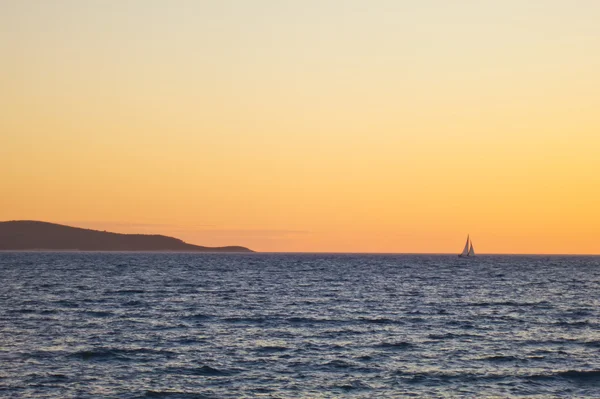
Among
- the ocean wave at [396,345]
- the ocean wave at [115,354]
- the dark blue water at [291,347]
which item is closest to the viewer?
the dark blue water at [291,347]

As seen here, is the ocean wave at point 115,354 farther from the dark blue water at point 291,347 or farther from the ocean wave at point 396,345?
the ocean wave at point 396,345

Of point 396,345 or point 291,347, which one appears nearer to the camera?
point 291,347

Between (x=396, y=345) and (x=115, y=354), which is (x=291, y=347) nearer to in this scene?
(x=396, y=345)

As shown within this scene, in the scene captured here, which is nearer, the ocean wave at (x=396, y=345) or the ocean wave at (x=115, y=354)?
the ocean wave at (x=115, y=354)

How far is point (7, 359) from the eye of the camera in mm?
34125

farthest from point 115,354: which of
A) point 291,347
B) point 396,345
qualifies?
point 396,345

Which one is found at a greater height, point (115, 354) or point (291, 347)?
point (291, 347)

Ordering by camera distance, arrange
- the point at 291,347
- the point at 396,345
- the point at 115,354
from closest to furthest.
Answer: the point at 115,354 → the point at 291,347 → the point at 396,345

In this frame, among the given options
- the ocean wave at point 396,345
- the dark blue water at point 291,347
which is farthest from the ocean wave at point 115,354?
the ocean wave at point 396,345

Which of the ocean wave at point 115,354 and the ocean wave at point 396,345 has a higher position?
the ocean wave at point 396,345

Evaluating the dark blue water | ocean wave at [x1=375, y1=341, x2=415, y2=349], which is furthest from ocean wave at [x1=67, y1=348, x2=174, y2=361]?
ocean wave at [x1=375, y1=341, x2=415, y2=349]

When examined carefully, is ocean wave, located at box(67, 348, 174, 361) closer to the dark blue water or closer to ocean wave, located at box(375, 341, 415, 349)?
the dark blue water

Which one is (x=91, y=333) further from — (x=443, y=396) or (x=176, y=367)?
(x=443, y=396)

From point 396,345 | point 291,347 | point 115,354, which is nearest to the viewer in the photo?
point 115,354
